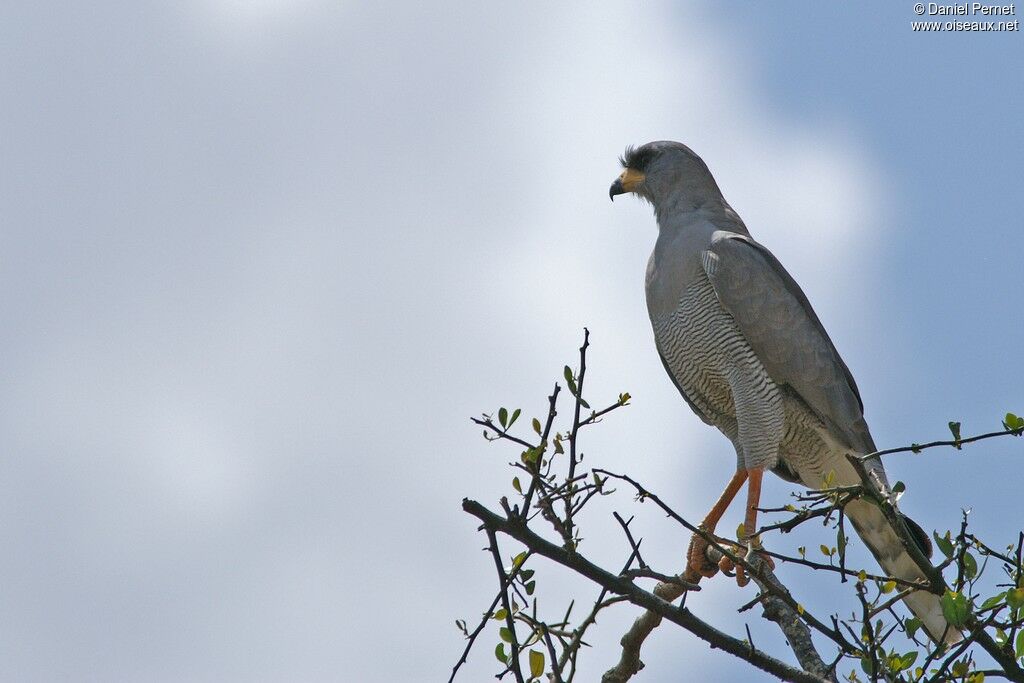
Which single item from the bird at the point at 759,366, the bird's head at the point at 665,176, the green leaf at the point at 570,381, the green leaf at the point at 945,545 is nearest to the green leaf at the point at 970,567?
the green leaf at the point at 945,545

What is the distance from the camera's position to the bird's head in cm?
819

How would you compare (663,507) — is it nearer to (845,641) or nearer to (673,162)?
(845,641)

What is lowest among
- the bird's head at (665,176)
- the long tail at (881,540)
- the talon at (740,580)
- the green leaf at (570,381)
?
the green leaf at (570,381)

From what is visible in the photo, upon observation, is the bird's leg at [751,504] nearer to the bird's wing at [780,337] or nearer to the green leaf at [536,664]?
the bird's wing at [780,337]

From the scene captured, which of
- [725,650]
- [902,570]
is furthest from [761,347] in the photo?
[725,650]

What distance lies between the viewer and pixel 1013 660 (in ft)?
13.3

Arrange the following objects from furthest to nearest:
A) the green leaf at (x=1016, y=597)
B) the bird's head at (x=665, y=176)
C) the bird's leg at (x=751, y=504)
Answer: the bird's head at (x=665, y=176)
the bird's leg at (x=751, y=504)
the green leaf at (x=1016, y=597)

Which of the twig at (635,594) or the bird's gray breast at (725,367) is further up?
the bird's gray breast at (725,367)

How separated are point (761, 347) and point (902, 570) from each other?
1.58 m

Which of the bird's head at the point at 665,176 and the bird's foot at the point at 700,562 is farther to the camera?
the bird's head at the point at 665,176

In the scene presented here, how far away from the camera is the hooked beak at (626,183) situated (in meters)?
8.46

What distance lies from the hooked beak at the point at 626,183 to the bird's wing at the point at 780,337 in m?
1.18

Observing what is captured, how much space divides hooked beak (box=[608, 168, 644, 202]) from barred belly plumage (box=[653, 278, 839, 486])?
1255 millimetres

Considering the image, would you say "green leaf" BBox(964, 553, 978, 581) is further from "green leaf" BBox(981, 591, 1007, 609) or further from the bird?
the bird
